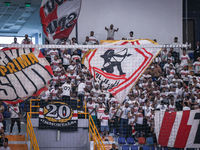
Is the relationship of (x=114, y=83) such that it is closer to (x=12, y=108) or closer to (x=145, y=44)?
(x=145, y=44)

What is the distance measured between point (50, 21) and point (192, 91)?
8.89 metres

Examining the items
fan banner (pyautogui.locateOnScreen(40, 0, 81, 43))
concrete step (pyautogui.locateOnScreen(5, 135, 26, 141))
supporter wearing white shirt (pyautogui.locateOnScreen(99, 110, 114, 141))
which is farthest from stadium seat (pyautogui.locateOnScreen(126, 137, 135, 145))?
fan banner (pyautogui.locateOnScreen(40, 0, 81, 43))

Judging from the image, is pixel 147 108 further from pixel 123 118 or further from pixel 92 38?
pixel 92 38

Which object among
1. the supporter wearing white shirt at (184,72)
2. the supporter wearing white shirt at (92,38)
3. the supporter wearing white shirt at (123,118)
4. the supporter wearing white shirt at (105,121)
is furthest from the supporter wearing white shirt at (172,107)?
the supporter wearing white shirt at (92,38)

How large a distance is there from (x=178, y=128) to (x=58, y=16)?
617 cm

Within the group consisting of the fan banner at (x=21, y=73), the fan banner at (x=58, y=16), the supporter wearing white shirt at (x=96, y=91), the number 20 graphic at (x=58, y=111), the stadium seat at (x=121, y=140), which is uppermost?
the fan banner at (x=58, y=16)

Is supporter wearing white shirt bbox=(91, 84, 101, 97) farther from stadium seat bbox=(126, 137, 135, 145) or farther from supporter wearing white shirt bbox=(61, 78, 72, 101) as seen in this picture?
stadium seat bbox=(126, 137, 135, 145)

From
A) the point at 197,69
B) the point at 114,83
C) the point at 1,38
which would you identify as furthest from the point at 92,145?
the point at 1,38

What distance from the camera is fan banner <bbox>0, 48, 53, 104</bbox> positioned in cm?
713

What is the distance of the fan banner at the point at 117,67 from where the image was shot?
738cm

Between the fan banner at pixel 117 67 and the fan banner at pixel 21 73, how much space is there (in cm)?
105

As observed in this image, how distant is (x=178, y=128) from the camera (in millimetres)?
12586

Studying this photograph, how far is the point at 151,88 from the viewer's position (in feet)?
52.5

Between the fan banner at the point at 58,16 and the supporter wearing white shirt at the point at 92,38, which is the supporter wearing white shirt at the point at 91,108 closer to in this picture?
the fan banner at the point at 58,16
